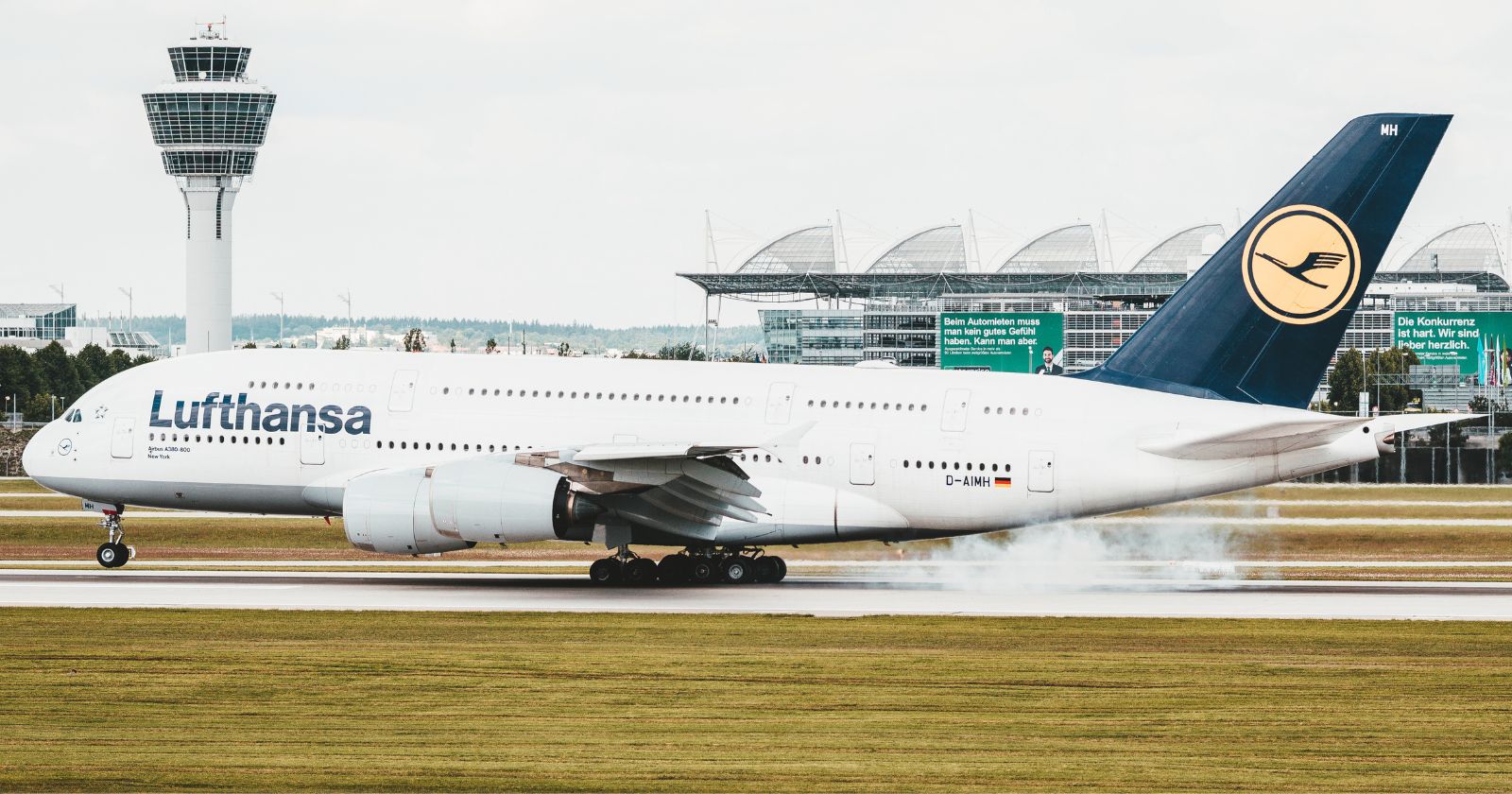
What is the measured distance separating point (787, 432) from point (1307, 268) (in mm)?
10101

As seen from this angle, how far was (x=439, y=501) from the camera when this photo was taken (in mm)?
31797

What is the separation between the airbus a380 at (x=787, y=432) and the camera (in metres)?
32.5

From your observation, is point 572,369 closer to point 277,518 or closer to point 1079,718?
point 1079,718

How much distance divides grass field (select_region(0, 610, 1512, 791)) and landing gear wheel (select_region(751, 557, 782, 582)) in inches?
251

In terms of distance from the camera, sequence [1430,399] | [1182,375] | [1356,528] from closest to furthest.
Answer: [1182,375]
[1356,528]
[1430,399]

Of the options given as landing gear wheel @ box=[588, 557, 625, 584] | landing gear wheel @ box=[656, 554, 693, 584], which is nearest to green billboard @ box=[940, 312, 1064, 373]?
landing gear wheel @ box=[656, 554, 693, 584]

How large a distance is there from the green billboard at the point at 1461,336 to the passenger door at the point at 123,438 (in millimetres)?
100009

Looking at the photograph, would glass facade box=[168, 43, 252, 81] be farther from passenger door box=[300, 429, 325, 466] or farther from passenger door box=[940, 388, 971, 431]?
passenger door box=[940, 388, 971, 431]

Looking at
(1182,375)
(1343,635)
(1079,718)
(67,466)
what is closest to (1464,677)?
(1343,635)

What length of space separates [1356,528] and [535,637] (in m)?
32.3

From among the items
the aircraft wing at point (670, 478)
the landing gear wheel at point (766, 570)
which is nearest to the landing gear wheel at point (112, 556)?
the aircraft wing at point (670, 478)

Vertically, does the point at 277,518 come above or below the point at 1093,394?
below

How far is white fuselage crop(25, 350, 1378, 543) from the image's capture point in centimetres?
3378

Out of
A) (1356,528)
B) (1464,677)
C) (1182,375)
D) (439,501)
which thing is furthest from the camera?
(1356,528)
